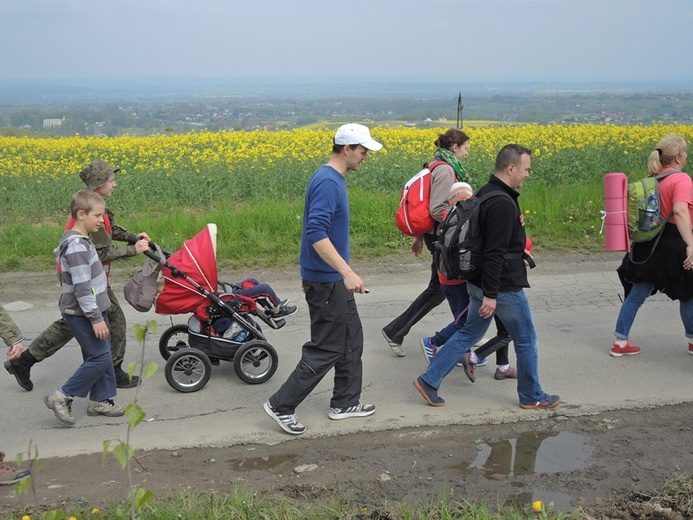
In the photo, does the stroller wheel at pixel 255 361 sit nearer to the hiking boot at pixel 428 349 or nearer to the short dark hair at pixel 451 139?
the hiking boot at pixel 428 349

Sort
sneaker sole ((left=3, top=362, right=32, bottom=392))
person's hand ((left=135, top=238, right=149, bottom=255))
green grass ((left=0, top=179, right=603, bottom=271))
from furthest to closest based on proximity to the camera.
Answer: green grass ((left=0, top=179, right=603, bottom=271)) < sneaker sole ((left=3, top=362, right=32, bottom=392)) < person's hand ((left=135, top=238, right=149, bottom=255))

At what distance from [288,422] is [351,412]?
478 mm

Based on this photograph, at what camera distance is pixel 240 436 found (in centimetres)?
523

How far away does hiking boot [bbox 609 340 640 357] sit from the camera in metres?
6.63

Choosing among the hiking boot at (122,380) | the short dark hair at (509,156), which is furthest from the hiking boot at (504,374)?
the hiking boot at (122,380)

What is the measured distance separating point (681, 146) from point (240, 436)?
12.8 ft

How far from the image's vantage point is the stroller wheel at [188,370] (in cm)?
595

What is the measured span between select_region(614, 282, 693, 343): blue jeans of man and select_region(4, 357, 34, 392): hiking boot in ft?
A: 15.3

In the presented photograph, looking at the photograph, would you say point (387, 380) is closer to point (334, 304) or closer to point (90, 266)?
point (334, 304)

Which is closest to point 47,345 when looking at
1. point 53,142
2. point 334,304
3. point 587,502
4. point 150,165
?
point 334,304

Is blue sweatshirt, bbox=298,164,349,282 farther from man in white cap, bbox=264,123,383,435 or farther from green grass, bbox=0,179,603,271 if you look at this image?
green grass, bbox=0,179,603,271

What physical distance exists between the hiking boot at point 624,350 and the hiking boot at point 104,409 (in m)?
3.91

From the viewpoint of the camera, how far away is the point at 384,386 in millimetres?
6102

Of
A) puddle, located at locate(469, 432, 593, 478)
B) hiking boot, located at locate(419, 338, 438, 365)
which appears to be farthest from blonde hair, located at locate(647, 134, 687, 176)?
puddle, located at locate(469, 432, 593, 478)
